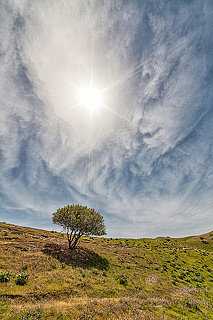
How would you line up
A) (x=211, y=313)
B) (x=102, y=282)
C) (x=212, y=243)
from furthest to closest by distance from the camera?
(x=212, y=243) → (x=102, y=282) → (x=211, y=313)

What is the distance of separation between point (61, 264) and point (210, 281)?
35.2 m

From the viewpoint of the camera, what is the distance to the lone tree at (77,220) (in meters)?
32.5

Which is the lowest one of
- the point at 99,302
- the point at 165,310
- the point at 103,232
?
the point at 165,310

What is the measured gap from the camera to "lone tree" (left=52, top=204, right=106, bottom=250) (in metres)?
32.5

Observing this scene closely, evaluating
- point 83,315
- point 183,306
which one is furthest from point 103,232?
point 83,315

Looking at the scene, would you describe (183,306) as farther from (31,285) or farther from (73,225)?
(73,225)

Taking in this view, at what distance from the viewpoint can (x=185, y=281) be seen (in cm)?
2686

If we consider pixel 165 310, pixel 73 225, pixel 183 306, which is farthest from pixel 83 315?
pixel 73 225

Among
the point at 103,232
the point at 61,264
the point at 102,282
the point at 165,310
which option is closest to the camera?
the point at 165,310

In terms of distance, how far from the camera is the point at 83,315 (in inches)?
378

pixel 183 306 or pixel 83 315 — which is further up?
pixel 83 315

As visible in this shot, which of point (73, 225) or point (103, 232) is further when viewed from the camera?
point (103, 232)

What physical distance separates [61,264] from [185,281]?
1054 inches

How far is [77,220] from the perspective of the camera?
31.9m
